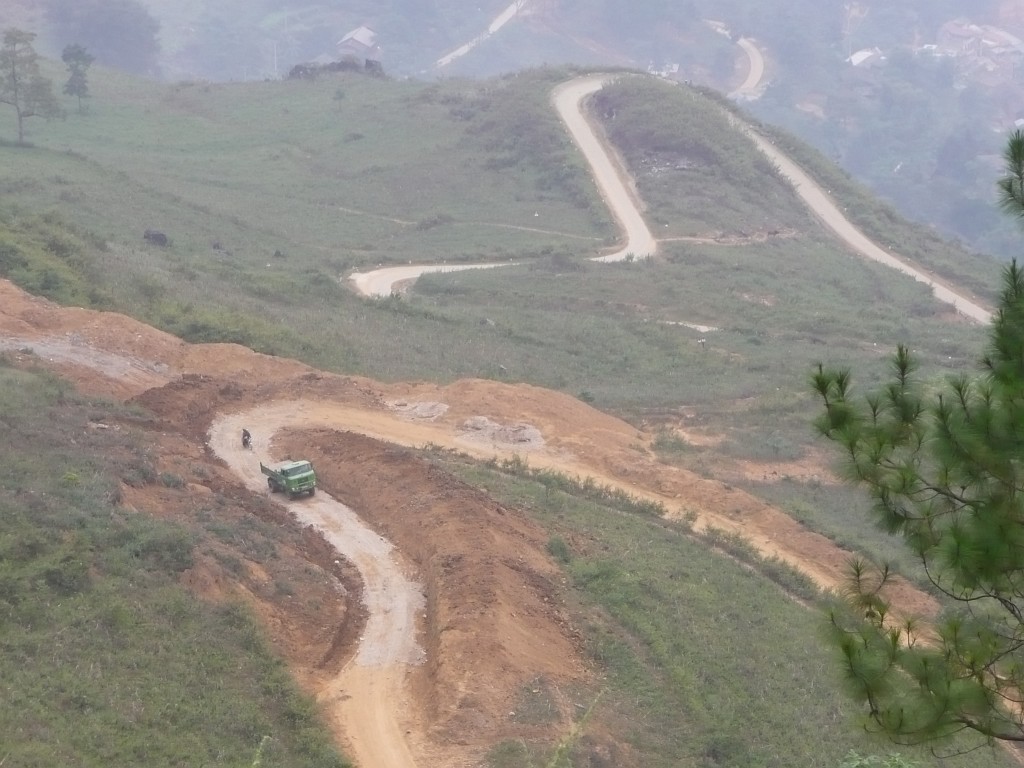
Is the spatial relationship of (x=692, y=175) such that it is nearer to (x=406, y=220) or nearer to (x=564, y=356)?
(x=406, y=220)

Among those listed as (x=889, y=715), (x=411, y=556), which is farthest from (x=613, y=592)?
(x=889, y=715)

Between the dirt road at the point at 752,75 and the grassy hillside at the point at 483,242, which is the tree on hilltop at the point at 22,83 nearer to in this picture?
the grassy hillside at the point at 483,242

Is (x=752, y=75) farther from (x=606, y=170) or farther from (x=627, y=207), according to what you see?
(x=627, y=207)

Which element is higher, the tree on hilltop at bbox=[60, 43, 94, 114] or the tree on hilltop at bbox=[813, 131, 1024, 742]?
the tree on hilltop at bbox=[813, 131, 1024, 742]

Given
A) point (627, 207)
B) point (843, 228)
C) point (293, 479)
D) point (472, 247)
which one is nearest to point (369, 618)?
point (293, 479)

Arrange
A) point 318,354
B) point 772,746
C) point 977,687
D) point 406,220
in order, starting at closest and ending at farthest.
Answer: point 977,687, point 772,746, point 318,354, point 406,220

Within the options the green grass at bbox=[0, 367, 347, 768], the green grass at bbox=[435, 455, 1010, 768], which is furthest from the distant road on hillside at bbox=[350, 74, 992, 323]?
the green grass at bbox=[0, 367, 347, 768]

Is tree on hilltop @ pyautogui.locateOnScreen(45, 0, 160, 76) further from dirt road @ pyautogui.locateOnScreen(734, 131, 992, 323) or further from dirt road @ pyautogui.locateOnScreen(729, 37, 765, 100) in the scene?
dirt road @ pyautogui.locateOnScreen(734, 131, 992, 323)
